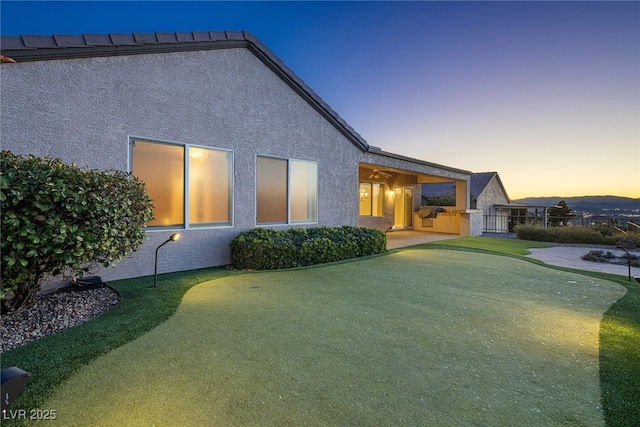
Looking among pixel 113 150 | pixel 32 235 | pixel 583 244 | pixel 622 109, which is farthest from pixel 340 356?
pixel 622 109

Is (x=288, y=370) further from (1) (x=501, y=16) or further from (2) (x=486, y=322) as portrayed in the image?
(1) (x=501, y=16)

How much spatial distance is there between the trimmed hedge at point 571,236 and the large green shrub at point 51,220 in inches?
677

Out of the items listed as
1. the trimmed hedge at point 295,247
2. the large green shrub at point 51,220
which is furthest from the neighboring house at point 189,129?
the large green shrub at point 51,220

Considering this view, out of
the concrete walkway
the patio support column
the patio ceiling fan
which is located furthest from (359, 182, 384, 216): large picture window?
the concrete walkway

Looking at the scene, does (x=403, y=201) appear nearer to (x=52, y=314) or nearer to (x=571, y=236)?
(x=571, y=236)

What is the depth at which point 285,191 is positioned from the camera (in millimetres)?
8383

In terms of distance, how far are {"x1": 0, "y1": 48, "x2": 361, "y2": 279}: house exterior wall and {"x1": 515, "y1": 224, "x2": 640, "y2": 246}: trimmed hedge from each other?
11842 millimetres

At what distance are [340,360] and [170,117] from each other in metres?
5.87

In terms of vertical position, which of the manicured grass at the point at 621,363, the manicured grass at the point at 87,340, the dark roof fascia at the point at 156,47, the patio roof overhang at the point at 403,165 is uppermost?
the dark roof fascia at the point at 156,47

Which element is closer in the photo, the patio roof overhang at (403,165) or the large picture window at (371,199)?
the patio roof overhang at (403,165)

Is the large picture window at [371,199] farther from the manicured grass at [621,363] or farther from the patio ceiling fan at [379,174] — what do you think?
the manicured grass at [621,363]

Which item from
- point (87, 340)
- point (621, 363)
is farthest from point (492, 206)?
point (87, 340)

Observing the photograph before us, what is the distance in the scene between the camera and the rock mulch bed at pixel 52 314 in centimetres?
315

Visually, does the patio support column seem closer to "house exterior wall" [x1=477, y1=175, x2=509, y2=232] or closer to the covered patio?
the covered patio
